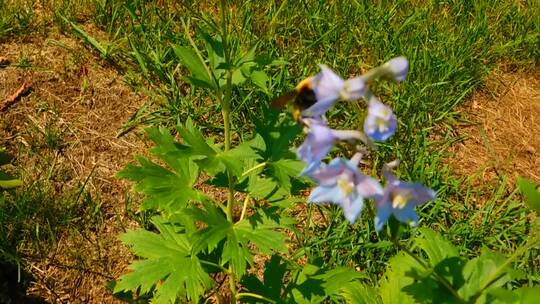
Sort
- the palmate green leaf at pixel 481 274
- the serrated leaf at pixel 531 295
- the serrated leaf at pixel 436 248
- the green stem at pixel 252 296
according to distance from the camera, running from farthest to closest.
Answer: the green stem at pixel 252 296
the serrated leaf at pixel 436 248
the palmate green leaf at pixel 481 274
the serrated leaf at pixel 531 295

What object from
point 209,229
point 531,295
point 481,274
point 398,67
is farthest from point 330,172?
point 209,229

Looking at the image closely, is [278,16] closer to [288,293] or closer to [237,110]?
[237,110]

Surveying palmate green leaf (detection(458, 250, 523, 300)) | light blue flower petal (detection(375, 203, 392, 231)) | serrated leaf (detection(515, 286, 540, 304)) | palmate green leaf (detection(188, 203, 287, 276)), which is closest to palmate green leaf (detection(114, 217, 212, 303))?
palmate green leaf (detection(188, 203, 287, 276))

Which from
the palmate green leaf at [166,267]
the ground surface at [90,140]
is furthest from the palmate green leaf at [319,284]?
the ground surface at [90,140]

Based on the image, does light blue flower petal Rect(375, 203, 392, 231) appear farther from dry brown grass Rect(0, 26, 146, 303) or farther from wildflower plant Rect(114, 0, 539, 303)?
dry brown grass Rect(0, 26, 146, 303)

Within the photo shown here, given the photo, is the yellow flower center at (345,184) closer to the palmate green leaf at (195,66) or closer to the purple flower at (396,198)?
the purple flower at (396,198)

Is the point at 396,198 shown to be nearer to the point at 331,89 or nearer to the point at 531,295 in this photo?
the point at 331,89
